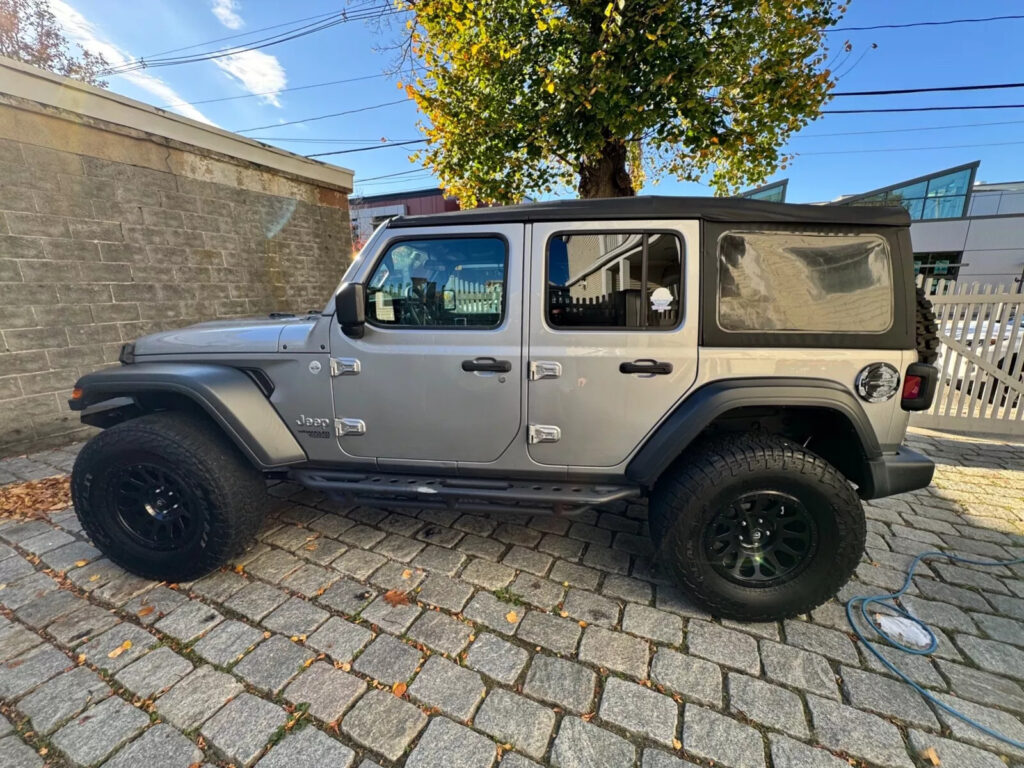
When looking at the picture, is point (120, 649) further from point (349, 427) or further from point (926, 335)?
point (926, 335)

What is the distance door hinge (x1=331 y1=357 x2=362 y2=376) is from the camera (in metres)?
2.25

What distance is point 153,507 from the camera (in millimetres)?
2348

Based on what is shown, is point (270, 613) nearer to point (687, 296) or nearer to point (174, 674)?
point (174, 674)

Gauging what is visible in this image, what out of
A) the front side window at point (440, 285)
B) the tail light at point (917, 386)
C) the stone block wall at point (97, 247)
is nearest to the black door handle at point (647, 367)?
the front side window at point (440, 285)

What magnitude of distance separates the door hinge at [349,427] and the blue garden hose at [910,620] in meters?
2.68

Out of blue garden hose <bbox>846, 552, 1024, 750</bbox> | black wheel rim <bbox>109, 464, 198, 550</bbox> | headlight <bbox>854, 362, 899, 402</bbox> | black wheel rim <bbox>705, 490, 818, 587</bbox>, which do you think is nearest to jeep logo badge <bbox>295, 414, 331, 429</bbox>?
black wheel rim <bbox>109, 464, 198, 550</bbox>

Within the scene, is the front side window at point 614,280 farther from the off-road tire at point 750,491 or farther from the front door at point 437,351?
the off-road tire at point 750,491

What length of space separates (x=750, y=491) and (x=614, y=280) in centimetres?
121

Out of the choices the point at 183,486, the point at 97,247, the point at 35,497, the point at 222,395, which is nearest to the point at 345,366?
the point at 222,395

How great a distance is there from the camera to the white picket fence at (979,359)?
4617 millimetres

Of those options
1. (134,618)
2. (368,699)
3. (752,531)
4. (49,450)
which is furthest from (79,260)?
(752,531)

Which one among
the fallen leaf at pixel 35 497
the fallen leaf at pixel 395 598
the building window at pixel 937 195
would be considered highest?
the building window at pixel 937 195

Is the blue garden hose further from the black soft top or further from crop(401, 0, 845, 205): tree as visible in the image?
crop(401, 0, 845, 205): tree

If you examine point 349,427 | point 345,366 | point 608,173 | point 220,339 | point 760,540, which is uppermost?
point 608,173
